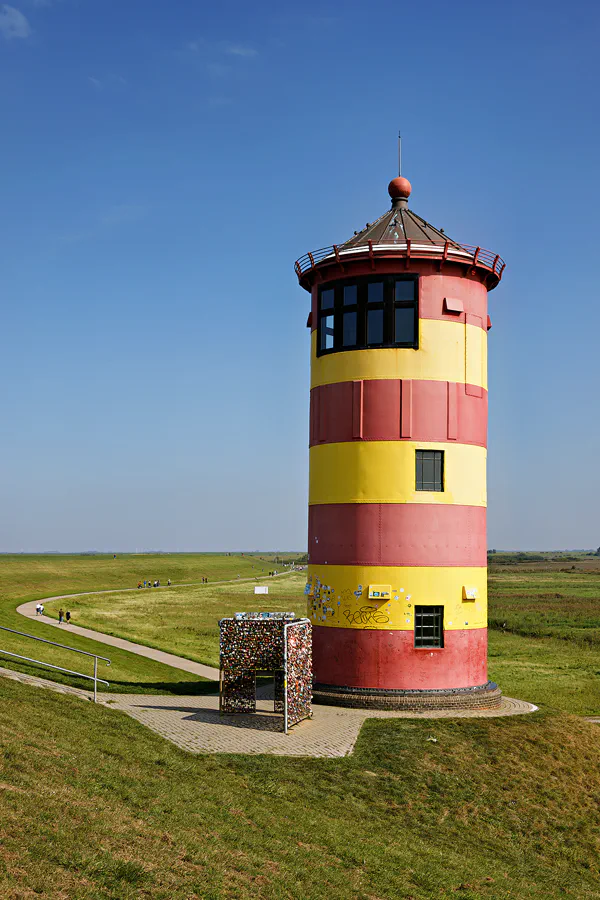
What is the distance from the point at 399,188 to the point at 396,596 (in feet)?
46.8

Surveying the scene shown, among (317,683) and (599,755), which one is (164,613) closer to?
(317,683)

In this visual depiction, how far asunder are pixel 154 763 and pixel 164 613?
57.2m

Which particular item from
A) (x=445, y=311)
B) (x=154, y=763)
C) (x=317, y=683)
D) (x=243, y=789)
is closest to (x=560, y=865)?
(x=243, y=789)

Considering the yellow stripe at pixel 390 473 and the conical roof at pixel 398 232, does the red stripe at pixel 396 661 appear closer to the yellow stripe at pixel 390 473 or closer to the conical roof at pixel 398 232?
the yellow stripe at pixel 390 473

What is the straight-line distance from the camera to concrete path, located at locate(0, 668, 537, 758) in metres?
19.0

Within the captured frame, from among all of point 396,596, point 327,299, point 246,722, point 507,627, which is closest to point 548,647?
point 507,627

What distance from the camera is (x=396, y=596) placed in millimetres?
23906

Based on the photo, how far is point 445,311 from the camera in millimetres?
24969

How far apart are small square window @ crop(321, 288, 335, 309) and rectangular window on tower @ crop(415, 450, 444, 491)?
5641 millimetres

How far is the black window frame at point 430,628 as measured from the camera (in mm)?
23995

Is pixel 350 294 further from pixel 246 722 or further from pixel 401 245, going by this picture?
pixel 246 722

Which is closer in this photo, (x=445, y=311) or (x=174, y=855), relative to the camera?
(x=174, y=855)

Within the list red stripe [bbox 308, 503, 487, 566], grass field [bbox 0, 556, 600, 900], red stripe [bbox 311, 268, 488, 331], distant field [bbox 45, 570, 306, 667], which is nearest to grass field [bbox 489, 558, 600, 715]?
red stripe [bbox 308, 503, 487, 566]

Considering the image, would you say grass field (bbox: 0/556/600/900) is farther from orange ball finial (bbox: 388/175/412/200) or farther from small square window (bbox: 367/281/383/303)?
orange ball finial (bbox: 388/175/412/200)
